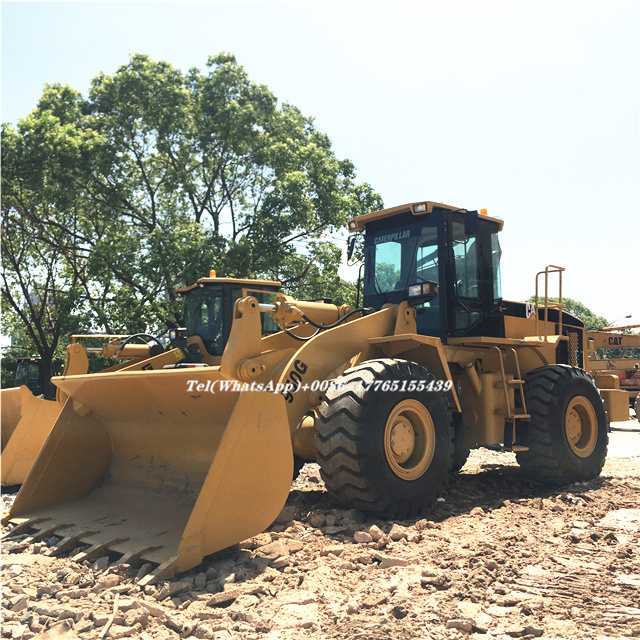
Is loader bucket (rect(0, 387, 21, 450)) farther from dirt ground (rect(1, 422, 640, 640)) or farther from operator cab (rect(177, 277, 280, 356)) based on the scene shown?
dirt ground (rect(1, 422, 640, 640))

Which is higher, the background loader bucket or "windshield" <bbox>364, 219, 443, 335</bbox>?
"windshield" <bbox>364, 219, 443, 335</bbox>

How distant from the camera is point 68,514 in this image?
5211 mm

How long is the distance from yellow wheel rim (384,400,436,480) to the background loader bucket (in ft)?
3.89

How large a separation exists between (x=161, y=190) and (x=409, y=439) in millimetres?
15598

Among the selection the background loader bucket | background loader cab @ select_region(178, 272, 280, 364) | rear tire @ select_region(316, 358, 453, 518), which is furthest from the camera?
background loader cab @ select_region(178, 272, 280, 364)

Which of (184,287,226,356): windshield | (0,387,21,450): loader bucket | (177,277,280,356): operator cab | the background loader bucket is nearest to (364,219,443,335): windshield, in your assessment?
the background loader bucket

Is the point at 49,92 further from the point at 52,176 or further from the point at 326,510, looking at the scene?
the point at 326,510

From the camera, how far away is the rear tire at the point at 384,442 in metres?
4.94

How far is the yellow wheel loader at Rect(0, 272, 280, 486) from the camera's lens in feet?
25.5

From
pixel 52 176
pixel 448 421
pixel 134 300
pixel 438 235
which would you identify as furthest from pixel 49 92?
pixel 448 421

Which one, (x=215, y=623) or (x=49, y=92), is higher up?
(x=49, y=92)

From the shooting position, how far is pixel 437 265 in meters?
6.77

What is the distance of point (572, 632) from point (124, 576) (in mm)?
2634

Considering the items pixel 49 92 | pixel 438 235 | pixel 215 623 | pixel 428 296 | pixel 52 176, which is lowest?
pixel 215 623
